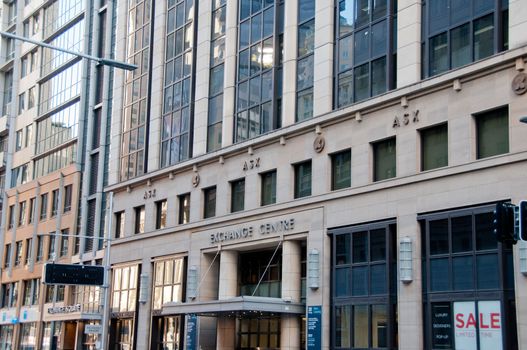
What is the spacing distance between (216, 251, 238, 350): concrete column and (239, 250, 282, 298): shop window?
66cm

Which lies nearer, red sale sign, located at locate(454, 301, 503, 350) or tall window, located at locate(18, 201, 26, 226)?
red sale sign, located at locate(454, 301, 503, 350)

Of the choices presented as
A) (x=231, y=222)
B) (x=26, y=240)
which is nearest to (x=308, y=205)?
(x=231, y=222)

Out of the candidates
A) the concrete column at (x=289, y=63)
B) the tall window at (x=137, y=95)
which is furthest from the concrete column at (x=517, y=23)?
the tall window at (x=137, y=95)

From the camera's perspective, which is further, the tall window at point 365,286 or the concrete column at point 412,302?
the tall window at point 365,286

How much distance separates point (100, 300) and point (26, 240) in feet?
59.6

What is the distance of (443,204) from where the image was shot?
31406 mm

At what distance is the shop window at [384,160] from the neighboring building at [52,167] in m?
27.7

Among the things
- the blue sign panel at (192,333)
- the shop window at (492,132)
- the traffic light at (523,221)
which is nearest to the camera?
the traffic light at (523,221)

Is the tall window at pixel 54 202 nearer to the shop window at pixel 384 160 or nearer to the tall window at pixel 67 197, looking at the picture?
the tall window at pixel 67 197

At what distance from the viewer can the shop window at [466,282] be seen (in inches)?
1136

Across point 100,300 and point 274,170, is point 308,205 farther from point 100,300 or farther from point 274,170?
point 100,300

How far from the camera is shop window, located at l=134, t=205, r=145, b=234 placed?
5131 cm

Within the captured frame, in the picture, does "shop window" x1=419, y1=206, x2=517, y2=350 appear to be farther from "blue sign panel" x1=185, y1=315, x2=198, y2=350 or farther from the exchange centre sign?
"blue sign panel" x1=185, y1=315, x2=198, y2=350

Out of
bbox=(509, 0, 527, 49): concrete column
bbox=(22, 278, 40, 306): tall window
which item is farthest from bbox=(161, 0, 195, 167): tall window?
bbox=(22, 278, 40, 306): tall window
